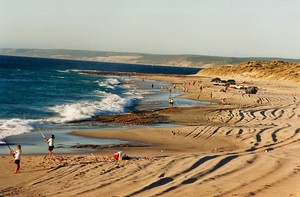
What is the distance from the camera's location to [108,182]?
44.1 feet

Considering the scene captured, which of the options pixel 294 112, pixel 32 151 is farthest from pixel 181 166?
pixel 294 112

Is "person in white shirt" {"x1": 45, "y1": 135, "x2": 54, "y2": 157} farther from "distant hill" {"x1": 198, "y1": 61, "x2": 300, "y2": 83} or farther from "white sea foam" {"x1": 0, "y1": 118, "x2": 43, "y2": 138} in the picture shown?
"distant hill" {"x1": 198, "y1": 61, "x2": 300, "y2": 83}

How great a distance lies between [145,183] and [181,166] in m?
2.43

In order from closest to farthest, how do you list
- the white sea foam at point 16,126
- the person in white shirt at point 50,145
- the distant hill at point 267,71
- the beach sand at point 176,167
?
1. the beach sand at point 176,167
2. the person in white shirt at point 50,145
3. the white sea foam at point 16,126
4. the distant hill at point 267,71

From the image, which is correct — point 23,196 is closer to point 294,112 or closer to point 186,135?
point 186,135

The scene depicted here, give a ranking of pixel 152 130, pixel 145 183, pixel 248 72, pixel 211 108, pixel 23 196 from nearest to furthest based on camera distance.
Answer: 1. pixel 23 196
2. pixel 145 183
3. pixel 152 130
4. pixel 211 108
5. pixel 248 72

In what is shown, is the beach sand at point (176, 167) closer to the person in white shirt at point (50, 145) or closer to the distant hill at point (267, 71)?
the person in white shirt at point (50, 145)

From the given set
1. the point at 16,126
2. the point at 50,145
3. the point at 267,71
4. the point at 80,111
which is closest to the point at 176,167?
the point at 50,145

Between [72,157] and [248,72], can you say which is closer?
[72,157]

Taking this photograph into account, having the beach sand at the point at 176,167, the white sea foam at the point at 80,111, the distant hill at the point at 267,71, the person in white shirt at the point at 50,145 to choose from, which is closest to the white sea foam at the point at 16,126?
the white sea foam at the point at 80,111

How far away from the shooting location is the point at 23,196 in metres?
12.3

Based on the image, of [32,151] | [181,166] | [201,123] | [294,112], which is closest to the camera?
[181,166]

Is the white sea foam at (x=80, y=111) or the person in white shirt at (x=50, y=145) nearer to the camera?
the person in white shirt at (x=50, y=145)

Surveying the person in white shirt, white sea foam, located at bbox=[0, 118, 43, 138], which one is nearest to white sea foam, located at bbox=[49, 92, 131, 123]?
white sea foam, located at bbox=[0, 118, 43, 138]
